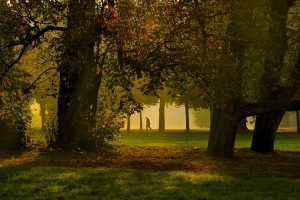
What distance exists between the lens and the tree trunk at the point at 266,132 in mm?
22562

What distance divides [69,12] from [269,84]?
10658mm

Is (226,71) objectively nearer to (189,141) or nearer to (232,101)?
(232,101)

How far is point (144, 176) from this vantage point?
509 inches

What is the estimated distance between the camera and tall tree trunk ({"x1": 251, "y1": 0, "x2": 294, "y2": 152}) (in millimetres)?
19728

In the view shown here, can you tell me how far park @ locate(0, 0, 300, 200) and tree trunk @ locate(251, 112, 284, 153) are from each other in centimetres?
5

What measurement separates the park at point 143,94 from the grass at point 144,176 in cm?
3

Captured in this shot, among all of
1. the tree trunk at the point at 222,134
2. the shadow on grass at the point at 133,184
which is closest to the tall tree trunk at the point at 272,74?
the tree trunk at the point at 222,134

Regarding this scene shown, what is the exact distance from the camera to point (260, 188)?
11.5 metres

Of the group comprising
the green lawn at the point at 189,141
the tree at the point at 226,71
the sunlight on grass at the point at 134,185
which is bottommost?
the sunlight on grass at the point at 134,185

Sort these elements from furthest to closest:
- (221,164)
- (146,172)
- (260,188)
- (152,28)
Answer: (221,164), (152,28), (146,172), (260,188)

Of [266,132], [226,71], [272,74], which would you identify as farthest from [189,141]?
[226,71]

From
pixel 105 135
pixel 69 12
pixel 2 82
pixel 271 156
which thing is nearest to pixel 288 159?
pixel 271 156

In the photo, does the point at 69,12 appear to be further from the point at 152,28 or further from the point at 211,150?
the point at 211,150

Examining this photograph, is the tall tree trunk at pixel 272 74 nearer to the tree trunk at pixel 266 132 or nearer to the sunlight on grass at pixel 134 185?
the tree trunk at pixel 266 132
